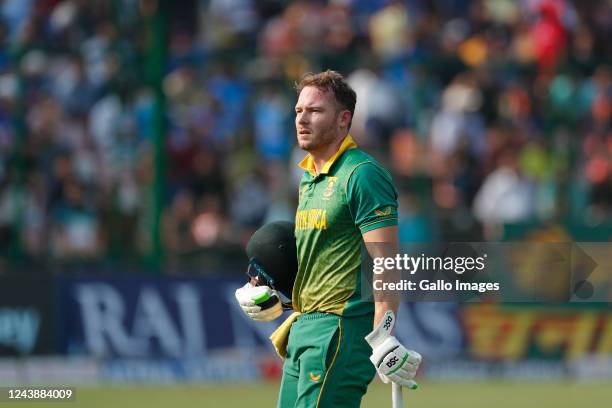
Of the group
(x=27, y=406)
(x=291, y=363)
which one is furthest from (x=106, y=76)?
(x=291, y=363)

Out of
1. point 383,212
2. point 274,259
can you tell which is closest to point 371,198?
point 383,212

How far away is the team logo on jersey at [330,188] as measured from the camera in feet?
21.4

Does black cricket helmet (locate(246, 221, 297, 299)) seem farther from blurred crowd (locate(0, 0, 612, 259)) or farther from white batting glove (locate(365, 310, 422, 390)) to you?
blurred crowd (locate(0, 0, 612, 259))

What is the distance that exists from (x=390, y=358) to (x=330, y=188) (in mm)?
964

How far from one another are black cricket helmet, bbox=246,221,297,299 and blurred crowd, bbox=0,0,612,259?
7.39 m

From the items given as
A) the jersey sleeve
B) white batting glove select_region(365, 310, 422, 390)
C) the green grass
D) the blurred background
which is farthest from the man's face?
the blurred background

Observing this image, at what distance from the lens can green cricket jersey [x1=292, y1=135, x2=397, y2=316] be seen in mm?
6332

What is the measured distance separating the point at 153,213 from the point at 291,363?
768cm

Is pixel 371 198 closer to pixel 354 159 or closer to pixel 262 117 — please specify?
pixel 354 159

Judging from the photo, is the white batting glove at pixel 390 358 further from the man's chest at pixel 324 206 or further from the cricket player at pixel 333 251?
the man's chest at pixel 324 206

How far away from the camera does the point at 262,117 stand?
1522 centimetres

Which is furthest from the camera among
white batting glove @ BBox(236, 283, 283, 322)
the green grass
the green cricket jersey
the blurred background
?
the blurred background

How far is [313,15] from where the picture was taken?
16719mm

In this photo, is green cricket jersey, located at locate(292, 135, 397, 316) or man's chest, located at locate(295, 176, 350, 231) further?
man's chest, located at locate(295, 176, 350, 231)
